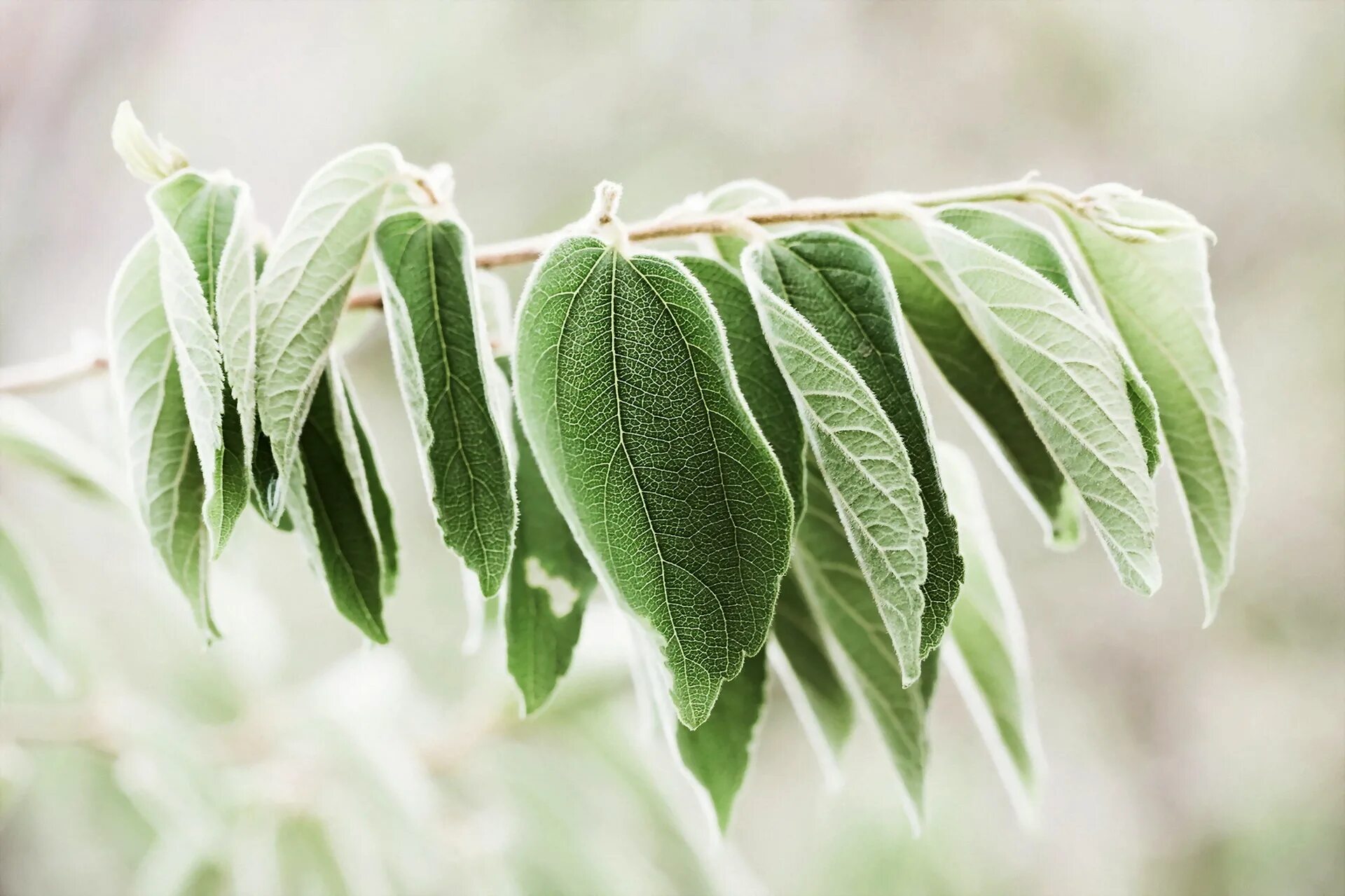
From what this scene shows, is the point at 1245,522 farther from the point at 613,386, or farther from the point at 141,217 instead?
the point at 141,217

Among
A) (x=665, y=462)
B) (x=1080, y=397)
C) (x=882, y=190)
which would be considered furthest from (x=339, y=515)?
(x=882, y=190)

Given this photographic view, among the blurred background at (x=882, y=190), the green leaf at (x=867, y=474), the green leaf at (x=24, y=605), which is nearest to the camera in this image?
the green leaf at (x=867, y=474)

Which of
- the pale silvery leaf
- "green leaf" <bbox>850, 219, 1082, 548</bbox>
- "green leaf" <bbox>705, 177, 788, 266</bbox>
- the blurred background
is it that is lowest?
the blurred background

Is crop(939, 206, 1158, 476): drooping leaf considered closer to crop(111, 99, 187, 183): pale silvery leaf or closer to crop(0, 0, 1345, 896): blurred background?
crop(111, 99, 187, 183): pale silvery leaf

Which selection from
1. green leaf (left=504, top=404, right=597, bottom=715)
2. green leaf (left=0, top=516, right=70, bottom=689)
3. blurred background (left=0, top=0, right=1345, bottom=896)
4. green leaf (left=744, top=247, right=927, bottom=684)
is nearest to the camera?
green leaf (left=744, top=247, right=927, bottom=684)

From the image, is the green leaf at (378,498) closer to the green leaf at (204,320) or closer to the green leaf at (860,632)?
the green leaf at (204,320)

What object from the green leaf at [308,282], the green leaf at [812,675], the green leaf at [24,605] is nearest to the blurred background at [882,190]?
the green leaf at [24,605]

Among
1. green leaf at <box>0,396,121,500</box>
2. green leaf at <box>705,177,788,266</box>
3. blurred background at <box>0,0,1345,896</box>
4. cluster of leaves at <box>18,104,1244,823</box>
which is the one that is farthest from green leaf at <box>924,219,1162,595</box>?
blurred background at <box>0,0,1345,896</box>
